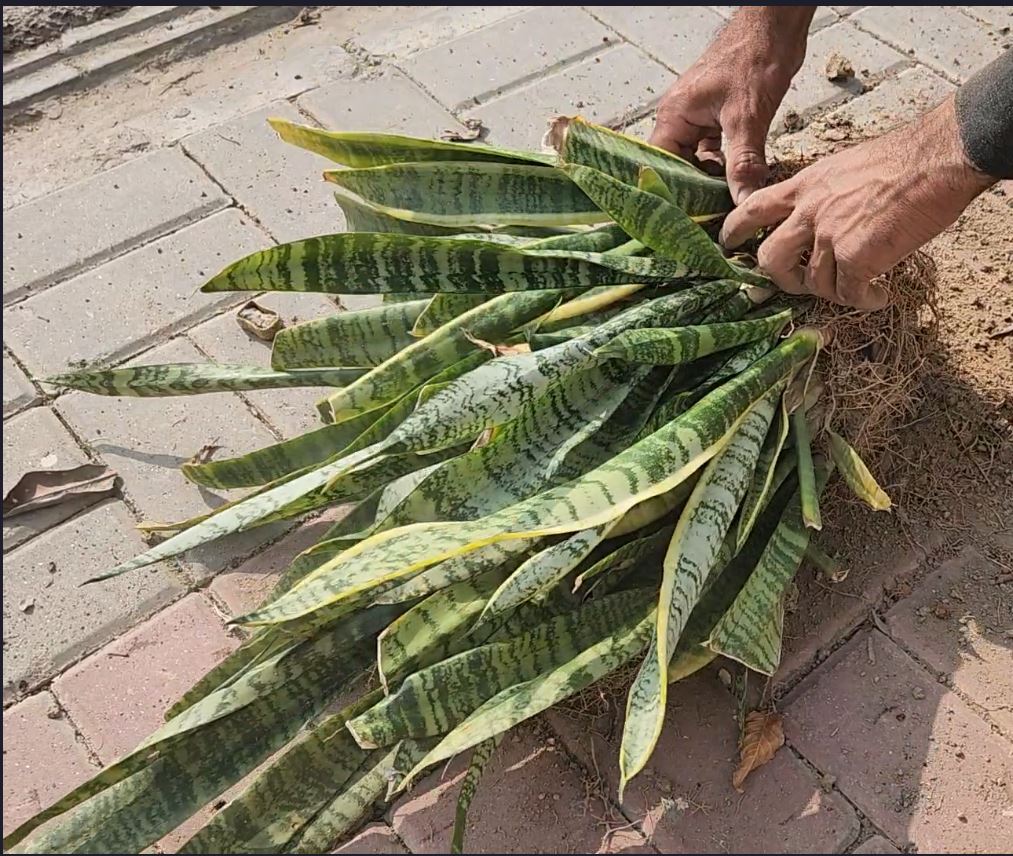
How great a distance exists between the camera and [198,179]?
2369 millimetres

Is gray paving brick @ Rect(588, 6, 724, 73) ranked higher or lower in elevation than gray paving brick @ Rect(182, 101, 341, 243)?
lower

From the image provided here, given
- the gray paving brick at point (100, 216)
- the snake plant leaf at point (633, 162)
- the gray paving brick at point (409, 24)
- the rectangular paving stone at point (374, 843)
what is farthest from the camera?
the gray paving brick at point (409, 24)

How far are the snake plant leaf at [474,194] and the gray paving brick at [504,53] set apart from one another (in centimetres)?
92

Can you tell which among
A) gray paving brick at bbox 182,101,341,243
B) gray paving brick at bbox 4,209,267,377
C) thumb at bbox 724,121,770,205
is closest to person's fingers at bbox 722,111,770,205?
thumb at bbox 724,121,770,205

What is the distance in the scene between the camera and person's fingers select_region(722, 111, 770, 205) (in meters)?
1.69

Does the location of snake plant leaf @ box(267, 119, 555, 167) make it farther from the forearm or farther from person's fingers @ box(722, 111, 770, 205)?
the forearm

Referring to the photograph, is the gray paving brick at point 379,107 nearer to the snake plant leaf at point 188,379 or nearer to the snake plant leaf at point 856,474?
the snake plant leaf at point 188,379

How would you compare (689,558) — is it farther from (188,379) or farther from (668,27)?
(668,27)

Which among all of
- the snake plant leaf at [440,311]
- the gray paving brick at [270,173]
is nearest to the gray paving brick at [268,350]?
the gray paving brick at [270,173]

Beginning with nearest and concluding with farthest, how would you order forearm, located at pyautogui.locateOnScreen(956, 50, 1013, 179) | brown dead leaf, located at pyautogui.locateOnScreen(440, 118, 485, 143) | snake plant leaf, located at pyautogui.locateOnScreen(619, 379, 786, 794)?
snake plant leaf, located at pyautogui.locateOnScreen(619, 379, 786, 794)
forearm, located at pyautogui.locateOnScreen(956, 50, 1013, 179)
brown dead leaf, located at pyautogui.locateOnScreen(440, 118, 485, 143)

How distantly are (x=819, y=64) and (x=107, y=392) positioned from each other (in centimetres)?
176

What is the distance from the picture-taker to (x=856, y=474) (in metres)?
1.48

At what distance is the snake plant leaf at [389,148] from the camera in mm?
1628

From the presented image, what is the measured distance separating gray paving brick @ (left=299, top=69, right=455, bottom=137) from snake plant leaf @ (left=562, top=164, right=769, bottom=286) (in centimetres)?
106
